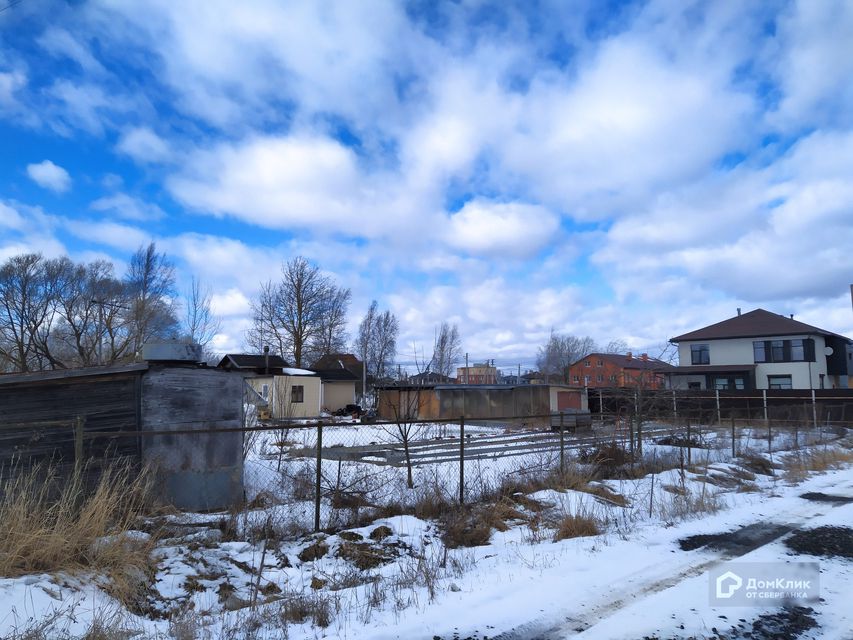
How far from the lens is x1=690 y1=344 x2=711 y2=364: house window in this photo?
49281 mm

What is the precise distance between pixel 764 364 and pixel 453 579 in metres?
49.8

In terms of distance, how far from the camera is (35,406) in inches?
355

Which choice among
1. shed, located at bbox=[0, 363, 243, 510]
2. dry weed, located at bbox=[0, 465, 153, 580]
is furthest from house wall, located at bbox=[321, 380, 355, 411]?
dry weed, located at bbox=[0, 465, 153, 580]

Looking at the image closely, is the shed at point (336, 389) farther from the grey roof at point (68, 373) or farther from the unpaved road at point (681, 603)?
the unpaved road at point (681, 603)

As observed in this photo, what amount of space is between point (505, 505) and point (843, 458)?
1241cm

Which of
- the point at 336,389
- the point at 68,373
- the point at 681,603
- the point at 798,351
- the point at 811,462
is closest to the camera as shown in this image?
the point at 681,603

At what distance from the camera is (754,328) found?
47.2m

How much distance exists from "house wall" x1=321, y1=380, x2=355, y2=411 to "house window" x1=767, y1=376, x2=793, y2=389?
121 feet

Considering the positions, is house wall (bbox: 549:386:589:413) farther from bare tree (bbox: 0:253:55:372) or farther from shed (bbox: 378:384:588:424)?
bare tree (bbox: 0:253:55:372)

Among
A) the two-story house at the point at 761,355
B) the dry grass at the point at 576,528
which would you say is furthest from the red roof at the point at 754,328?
the dry grass at the point at 576,528

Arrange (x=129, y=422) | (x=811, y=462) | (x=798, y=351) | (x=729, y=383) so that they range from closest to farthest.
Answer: (x=129, y=422) < (x=811, y=462) < (x=798, y=351) < (x=729, y=383)

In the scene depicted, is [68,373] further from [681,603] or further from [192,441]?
[681,603]

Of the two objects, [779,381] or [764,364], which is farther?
[764,364]

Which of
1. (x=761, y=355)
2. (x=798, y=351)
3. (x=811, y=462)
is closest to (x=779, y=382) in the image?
(x=761, y=355)
